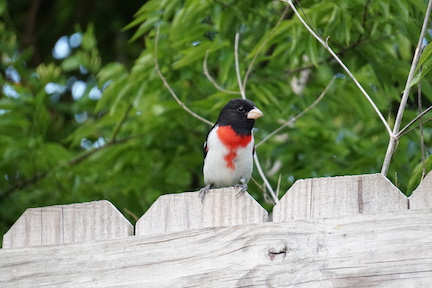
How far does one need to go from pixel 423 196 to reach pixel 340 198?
256 millimetres

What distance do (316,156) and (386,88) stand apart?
1069 millimetres

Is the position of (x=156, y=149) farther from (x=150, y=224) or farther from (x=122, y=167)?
(x=150, y=224)

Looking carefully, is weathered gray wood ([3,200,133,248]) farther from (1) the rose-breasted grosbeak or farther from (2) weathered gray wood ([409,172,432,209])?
(1) the rose-breasted grosbeak

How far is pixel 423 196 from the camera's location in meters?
2.31

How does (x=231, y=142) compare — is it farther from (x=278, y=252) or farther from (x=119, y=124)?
(x=278, y=252)

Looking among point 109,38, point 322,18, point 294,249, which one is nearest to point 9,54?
point 109,38

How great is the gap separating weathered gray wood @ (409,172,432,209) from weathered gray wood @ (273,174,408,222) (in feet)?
0.10

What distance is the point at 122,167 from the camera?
17.9 feet

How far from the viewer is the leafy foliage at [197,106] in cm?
450

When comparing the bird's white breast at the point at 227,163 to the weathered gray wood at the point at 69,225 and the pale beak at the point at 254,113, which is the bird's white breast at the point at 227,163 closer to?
the pale beak at the point at 254,113

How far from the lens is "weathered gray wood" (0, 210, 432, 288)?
229cm

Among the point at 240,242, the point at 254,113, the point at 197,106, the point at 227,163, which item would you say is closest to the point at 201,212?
the point at 240,242

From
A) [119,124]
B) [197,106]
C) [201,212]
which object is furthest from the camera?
[119,124]

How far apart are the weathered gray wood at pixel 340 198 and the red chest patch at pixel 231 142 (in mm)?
2153
